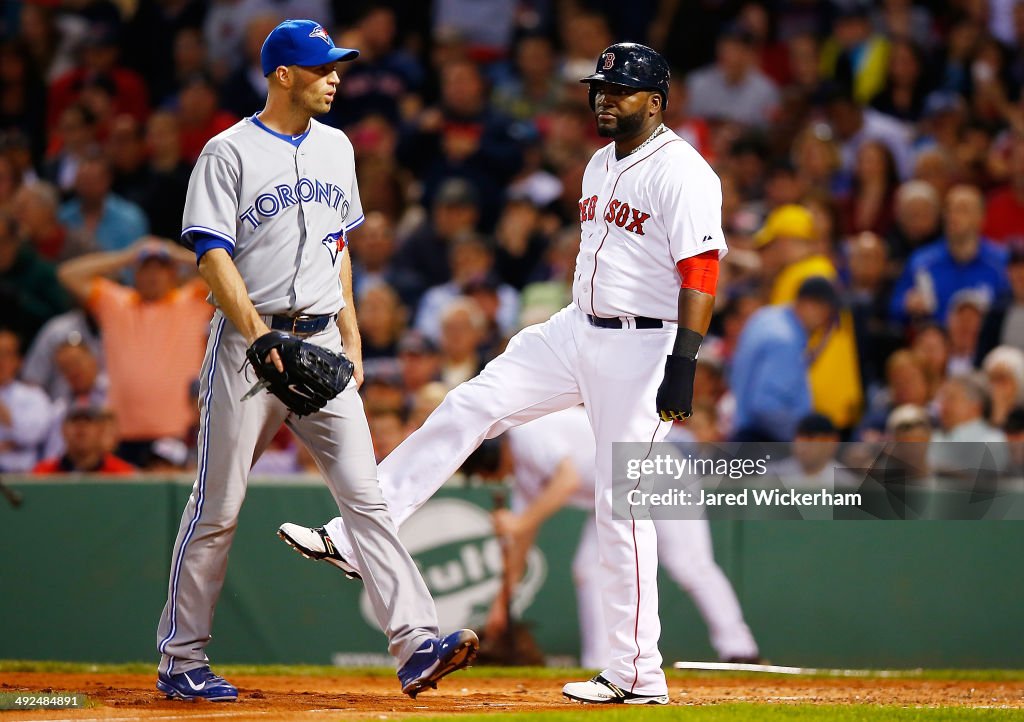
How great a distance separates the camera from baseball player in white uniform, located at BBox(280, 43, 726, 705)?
5.59m

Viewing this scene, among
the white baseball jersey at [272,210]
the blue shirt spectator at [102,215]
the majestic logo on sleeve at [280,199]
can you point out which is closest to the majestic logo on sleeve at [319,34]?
the white baseball jersey at [272,210]

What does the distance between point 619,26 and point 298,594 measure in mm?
6777

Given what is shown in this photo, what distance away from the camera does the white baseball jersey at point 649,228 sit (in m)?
5.59

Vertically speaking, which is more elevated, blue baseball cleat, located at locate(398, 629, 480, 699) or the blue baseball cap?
the blue baseball cap

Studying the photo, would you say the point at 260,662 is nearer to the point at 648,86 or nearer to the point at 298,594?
the point at 298,594

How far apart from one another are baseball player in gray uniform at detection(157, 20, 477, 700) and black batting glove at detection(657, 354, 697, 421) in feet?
3.51

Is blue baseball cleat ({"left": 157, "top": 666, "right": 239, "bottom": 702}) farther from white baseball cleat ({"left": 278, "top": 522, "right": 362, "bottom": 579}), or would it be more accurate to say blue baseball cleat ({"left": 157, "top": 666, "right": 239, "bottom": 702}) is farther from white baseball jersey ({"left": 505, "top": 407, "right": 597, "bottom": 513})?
white baseball jersey ({"left": 505, "top": 407, "right": 597, "bottom": 513})

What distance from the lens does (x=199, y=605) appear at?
5.58m

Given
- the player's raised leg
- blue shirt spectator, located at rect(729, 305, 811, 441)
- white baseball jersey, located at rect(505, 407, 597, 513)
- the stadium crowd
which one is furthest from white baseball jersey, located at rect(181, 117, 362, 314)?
blue shirt spectator, located at rect(729, 305, 811, 441)

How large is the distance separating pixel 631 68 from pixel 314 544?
209cm

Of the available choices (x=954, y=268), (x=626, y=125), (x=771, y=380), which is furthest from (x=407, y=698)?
(x=954, y=268)

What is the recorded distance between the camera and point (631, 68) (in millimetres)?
5711

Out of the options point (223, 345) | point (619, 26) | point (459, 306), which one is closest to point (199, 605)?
point (223, 345)

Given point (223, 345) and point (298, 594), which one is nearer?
point (223, 345)
